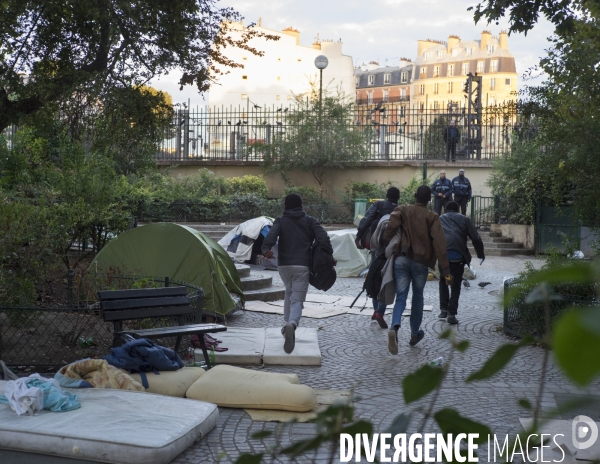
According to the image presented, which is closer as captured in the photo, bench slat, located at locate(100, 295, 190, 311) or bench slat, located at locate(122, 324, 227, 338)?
bench slat, located at locate(122, 324, 227, 338)

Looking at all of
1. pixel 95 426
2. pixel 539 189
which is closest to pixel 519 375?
pixel 95 426

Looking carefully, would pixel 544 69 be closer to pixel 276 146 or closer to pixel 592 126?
pixel 592 126

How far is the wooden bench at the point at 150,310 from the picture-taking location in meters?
7.49

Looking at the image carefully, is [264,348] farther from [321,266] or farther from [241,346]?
[321,266]

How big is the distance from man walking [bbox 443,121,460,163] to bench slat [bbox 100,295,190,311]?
Answer: 836 inches

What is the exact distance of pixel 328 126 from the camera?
95.7 ft

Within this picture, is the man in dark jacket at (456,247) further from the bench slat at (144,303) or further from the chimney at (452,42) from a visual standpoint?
the chimney at (452,42)

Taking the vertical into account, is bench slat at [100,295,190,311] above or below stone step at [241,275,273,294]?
above

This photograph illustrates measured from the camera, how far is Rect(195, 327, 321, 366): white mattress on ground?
27.2ft

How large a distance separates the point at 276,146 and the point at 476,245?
18.2 metres

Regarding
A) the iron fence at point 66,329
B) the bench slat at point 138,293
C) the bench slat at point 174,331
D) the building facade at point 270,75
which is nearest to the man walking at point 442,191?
the iron fence at point 66,329

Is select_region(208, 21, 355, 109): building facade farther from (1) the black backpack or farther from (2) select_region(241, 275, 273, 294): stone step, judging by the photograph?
(1) the black backpack

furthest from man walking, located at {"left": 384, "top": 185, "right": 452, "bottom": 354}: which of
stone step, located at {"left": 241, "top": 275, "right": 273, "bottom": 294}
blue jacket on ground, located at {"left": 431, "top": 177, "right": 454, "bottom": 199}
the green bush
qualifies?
the green bush

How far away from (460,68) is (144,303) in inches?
3343
